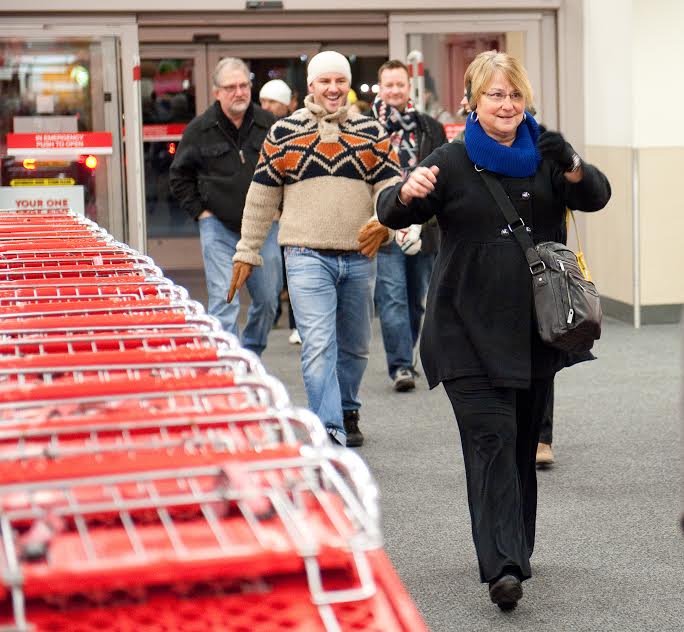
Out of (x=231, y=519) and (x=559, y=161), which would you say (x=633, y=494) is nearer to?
(x=559, y=161)

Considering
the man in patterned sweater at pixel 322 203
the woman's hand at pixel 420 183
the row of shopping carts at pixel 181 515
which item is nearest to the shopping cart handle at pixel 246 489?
the row of shopping carts at pixel 181 515

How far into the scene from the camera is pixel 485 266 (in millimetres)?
3857

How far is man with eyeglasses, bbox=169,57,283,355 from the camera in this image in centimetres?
709

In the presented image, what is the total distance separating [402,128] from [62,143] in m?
4.42

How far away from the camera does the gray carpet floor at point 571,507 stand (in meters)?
3.97

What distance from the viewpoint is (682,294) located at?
10.1 metres

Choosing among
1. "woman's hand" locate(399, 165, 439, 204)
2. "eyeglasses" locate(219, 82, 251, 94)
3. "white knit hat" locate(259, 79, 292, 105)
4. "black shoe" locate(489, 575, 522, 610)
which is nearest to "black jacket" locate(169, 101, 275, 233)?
"eyeglasses" locate(219, 82, 251, 94)

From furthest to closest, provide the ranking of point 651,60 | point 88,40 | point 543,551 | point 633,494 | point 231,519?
point 88,40 → point 651,60 → point 633,494 → point 543,551 → point 231,519

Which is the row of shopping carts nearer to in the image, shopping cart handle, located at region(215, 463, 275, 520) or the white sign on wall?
shopping cart handle, located at region(215, 463, 275, 520)

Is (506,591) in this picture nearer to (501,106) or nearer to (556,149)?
(556,149)

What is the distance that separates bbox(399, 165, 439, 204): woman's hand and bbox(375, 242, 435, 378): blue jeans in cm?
368

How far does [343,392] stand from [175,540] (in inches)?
180

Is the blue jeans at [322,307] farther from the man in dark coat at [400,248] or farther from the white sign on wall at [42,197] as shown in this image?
the white sign on wall at [42,197]

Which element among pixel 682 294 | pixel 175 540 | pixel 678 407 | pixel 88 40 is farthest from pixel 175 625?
pixel 88 40
